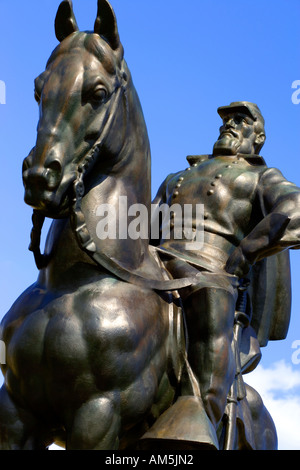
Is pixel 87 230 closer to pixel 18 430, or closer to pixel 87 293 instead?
pixel 87 293

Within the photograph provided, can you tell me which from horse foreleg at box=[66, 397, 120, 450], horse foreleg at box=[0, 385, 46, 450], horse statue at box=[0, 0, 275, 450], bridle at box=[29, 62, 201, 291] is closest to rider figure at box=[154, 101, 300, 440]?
horse statue at box=[0, 0, 275, 450]

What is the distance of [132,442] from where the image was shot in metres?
5.38

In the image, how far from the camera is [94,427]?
4.92 meters

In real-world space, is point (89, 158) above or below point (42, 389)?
above

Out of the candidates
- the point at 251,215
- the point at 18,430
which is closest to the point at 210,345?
the point at 18,430

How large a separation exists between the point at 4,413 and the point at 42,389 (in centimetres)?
29

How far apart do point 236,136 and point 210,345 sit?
96.4 inches

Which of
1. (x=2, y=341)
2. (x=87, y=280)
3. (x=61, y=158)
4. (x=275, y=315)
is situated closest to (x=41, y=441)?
(x=2, y=341)

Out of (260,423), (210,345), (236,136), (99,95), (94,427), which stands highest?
(236,136)

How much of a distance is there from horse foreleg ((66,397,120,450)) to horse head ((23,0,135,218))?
42.9 inches

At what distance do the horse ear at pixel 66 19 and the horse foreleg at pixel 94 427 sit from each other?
2239mm

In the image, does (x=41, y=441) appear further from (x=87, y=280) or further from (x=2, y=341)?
(x=87, y=280)

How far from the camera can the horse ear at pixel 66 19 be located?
551cm

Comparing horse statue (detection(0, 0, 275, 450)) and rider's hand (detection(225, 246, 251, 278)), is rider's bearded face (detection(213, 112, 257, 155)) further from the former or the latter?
horse statue (detection(0, 0, 275, 450))
